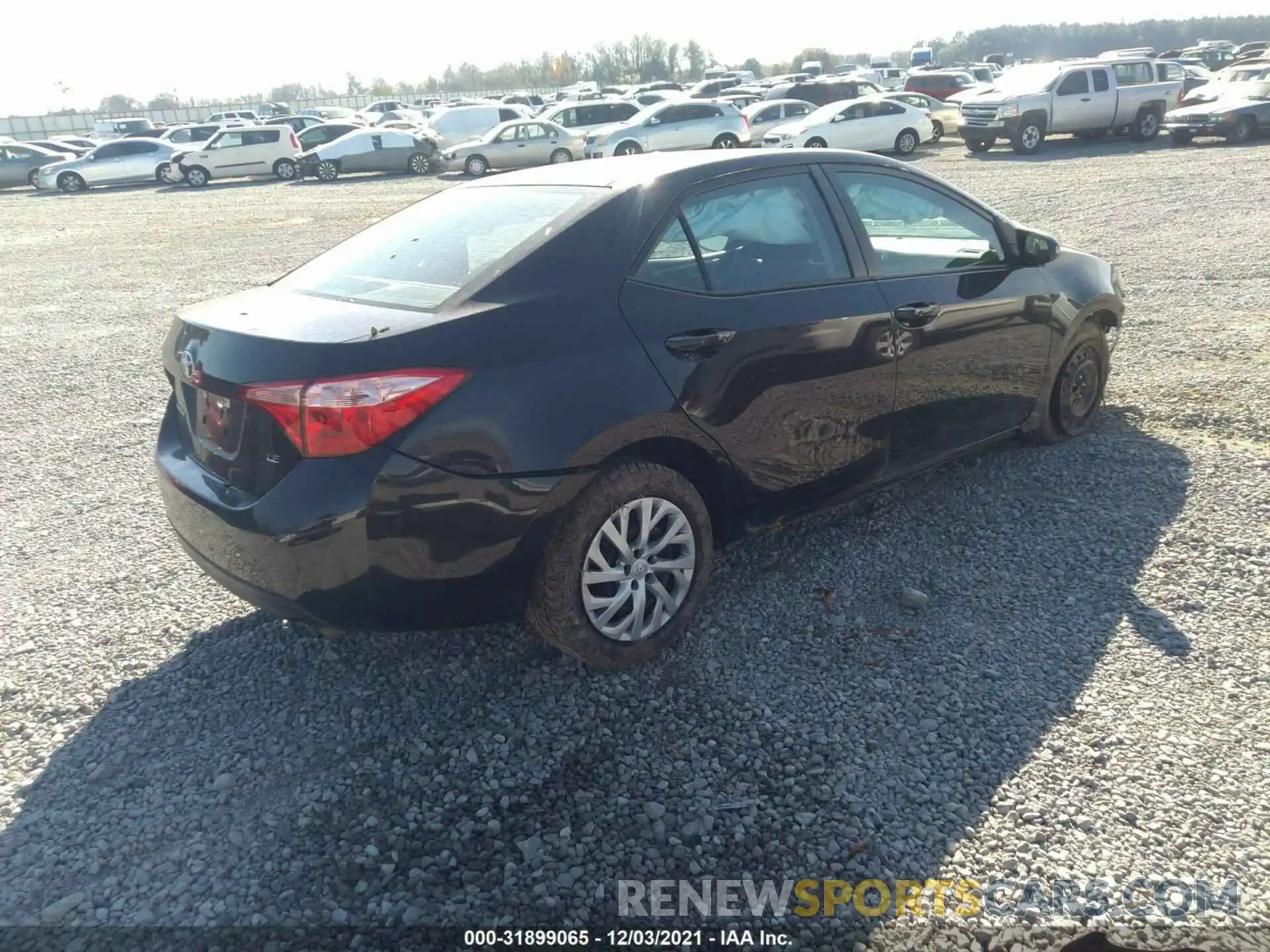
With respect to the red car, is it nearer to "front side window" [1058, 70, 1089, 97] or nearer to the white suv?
"front side window" [1058, 70, 1089, 97]

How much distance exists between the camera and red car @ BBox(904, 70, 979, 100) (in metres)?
34.3

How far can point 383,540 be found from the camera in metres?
2.84

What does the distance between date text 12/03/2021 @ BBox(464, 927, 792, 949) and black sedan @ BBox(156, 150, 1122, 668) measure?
982 mm

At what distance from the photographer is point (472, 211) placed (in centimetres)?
377

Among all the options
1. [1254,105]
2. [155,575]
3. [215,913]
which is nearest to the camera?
[215,913]

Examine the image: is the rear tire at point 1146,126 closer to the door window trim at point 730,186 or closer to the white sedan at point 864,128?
the white sedan at point 864,128

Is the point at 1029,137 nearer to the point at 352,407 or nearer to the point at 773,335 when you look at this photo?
the point at 773,335

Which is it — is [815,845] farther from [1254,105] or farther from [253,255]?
[1254,105]

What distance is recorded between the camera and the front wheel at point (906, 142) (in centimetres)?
2375

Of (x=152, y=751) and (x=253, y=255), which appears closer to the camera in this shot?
(x=152, y=751)

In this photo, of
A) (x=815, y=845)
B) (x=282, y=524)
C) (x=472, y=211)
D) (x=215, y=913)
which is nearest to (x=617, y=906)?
(x=815, y=845)

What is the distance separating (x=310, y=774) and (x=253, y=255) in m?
12.4

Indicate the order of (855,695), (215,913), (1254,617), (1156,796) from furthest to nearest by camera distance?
(1254,617)
(855,695)
(1156,796)
(215,913)

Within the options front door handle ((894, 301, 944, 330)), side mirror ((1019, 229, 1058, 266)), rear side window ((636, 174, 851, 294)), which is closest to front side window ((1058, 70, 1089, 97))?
side mirror ((1019, 229, 1058, 266))
